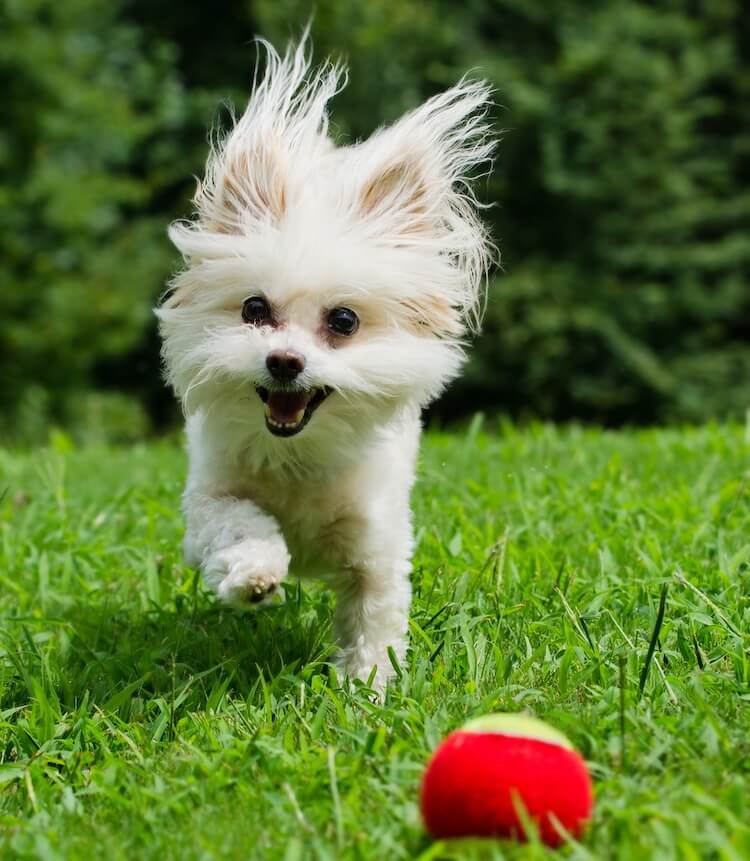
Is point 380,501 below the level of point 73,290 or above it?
above

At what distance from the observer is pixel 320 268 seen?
3.05 m

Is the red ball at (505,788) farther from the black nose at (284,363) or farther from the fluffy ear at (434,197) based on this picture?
the fluffy ear at (434,197)

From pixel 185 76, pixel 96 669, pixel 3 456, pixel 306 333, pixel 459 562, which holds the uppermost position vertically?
pixel 185 76

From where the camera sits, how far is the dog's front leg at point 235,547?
2844mm

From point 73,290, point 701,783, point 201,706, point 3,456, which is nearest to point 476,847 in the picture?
point 701,783

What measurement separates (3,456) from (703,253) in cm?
1108

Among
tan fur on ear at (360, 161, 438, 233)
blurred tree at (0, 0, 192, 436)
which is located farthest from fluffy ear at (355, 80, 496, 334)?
blurred tree at (0, 0, 192, 436)

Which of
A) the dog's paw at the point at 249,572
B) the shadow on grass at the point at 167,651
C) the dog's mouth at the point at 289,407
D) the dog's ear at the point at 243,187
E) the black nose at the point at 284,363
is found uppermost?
the dog's ear at the point at 243,187

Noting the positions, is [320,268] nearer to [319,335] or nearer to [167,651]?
[319,335]

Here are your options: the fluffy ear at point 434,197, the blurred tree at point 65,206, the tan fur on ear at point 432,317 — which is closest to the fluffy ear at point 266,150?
the fluffy ear at point 434,197

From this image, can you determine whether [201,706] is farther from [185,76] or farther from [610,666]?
[185,76]

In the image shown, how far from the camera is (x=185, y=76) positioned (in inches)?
698

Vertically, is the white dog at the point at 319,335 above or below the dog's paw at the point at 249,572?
above

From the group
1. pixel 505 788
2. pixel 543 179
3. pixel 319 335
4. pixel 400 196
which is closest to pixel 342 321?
pixel 319 335
